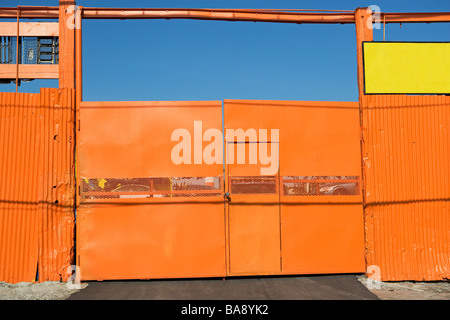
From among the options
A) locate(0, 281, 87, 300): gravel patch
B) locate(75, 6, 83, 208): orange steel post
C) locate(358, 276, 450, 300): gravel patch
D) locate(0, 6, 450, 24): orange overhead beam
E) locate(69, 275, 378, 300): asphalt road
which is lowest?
locate(358, 276, 450, 300): gravel patch

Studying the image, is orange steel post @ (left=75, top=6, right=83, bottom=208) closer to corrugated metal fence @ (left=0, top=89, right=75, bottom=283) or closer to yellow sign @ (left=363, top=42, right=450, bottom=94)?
corrugated metal fence @ (left=0, top=89, right=75, bottom=283)

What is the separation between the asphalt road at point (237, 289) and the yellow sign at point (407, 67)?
3.46m

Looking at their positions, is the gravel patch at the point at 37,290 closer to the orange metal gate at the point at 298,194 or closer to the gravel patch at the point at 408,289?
the orange metal gate at the point at 298,194

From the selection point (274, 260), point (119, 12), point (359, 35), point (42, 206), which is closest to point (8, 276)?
point (42, 206)

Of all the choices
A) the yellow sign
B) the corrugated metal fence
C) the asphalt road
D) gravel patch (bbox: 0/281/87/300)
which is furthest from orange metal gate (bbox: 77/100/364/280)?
the yellow sign

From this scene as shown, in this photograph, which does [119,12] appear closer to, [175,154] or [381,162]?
[175,154]

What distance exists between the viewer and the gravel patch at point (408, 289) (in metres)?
4.90

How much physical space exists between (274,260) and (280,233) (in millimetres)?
461

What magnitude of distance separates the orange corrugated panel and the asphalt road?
870 millimetres

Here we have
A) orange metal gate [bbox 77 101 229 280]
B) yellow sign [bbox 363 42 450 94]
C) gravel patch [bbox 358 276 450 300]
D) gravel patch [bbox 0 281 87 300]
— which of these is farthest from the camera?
yellow sign [bbox 363 42 450 94]

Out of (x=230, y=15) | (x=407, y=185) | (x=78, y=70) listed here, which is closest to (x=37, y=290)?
(x=78, y=70)

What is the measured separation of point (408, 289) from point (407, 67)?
12.5 feet

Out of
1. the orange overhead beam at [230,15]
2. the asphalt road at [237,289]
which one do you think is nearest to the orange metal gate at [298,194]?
the asphalt road at [237,289]

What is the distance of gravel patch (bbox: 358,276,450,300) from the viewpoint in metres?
4.90
